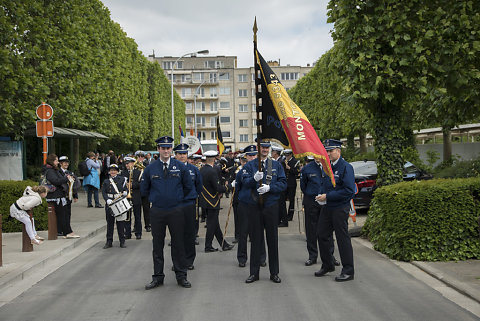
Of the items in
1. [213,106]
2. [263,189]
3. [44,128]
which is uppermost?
[213,106]

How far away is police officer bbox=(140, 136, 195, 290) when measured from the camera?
6883 millimetres

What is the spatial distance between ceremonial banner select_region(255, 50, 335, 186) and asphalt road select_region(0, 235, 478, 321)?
63.3 inches

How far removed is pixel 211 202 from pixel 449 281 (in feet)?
15.6

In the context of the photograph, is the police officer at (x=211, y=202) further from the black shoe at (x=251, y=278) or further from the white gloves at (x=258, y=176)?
the white gloves at (x=258, y=176)

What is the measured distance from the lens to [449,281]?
265 inches

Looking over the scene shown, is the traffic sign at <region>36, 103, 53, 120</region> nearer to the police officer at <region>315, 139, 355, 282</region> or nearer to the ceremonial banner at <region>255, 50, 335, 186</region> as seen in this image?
the ceremonial banner at <region>255, 50, 335, 186</region>

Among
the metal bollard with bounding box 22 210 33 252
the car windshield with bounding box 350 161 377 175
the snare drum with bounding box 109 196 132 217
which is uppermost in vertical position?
the car windshield with bounding box 350 161 377 175

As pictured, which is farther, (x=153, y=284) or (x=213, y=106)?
(x=213, y=106)

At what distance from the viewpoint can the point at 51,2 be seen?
69.2 ft

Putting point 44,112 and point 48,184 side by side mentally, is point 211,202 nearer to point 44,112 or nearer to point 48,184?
point 48,184

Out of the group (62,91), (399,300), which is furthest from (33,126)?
(399,300)

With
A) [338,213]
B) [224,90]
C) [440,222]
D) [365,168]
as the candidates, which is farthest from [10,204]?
[224,90]

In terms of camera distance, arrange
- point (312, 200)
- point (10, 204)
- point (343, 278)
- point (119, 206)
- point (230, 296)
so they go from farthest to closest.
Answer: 1. point (10, 204)
2. point (119, 206)
3. point (312, 200)
4. point (343, 278)
5. point (230, 296)

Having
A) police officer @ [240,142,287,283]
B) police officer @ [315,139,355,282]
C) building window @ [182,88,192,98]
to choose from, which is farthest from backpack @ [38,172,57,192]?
building window @ [182,88,192,98]
